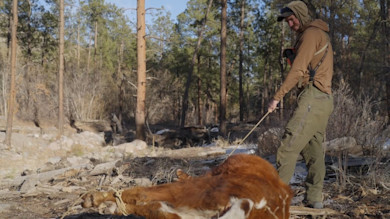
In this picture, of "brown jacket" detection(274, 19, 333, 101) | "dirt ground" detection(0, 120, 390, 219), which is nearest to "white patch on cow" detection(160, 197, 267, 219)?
"dirt ground" detection(0, 120, 390, 219)

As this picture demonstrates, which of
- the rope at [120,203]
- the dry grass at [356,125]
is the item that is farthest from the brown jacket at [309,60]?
the dry grass at [356,125]

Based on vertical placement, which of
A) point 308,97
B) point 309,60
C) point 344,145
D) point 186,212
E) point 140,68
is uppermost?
point 140,68

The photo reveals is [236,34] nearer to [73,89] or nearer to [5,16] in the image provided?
[73,89]

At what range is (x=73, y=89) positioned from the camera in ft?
89.1

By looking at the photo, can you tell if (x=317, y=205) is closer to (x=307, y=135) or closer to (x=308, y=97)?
(x=307, y=135)

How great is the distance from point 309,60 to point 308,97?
34 centimetres

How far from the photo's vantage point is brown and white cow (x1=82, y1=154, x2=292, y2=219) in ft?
6.07

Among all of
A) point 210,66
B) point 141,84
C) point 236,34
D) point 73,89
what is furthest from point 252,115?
point 141,84

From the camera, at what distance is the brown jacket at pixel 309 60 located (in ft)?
10.5

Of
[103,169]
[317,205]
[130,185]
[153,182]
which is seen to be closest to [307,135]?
[317,205]

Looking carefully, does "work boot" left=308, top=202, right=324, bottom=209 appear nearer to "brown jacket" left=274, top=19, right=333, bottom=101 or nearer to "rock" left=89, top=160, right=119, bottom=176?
"brown jacket" left=274, top=19, right=333, bottom=101

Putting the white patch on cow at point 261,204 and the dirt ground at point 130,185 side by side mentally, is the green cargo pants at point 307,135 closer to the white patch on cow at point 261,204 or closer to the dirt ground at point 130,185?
the dirt ground at point 130,185

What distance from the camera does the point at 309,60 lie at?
10.6 ft

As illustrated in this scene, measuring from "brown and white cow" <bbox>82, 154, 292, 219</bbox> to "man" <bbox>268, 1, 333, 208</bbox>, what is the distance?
1.08m
